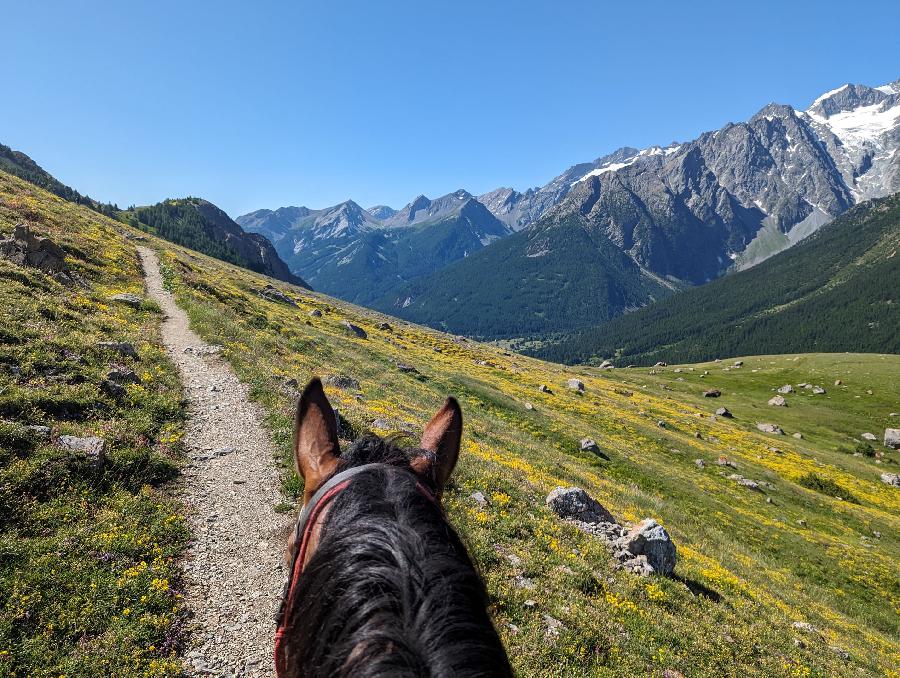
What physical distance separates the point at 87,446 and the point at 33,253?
2055 centimetres

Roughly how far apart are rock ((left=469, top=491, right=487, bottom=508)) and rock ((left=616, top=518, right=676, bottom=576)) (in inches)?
179

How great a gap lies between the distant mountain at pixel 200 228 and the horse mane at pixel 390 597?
16444 centimetres

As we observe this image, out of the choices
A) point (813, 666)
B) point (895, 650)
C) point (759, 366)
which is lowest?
point (895, 650)

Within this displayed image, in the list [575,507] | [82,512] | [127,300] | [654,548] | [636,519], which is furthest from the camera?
[127,300]

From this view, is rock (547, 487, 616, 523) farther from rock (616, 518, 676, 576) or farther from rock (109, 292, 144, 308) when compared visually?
rock (109, 292, 144, 308)

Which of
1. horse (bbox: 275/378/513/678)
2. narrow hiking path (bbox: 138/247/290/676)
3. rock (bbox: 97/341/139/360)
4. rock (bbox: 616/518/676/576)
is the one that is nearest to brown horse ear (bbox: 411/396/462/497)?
horse (bbox: 275/378/513/678)

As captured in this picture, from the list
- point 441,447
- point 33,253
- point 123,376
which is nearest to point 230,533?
point 441,447

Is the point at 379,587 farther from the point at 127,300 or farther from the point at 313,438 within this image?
the point at 127,300

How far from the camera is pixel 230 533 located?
859 cm

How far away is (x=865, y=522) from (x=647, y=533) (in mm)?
30230

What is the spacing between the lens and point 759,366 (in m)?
106

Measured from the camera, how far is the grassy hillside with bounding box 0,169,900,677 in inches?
247

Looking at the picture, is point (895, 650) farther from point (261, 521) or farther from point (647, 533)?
point (261, 521)

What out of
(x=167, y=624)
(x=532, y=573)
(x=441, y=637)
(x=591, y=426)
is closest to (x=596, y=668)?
(x=532, y=573)
